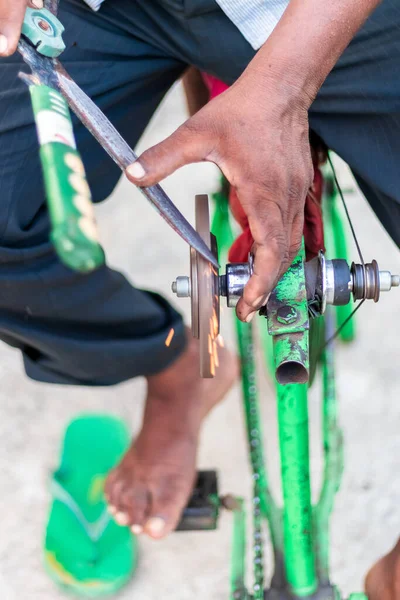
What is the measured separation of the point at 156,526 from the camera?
117 cm

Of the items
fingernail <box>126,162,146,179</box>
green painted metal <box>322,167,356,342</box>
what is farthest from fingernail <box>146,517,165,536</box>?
fingernail <box>126,162,146,179</box>

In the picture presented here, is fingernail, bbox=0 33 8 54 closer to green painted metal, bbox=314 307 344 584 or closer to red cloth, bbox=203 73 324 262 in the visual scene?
red cloth, bbox=203 73 324 262

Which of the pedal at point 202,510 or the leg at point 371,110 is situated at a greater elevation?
the leg at point 371,110

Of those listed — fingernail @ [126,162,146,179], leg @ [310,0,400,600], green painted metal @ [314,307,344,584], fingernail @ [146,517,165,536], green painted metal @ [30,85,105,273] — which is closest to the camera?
green painted metal @ [30,85,105,273]

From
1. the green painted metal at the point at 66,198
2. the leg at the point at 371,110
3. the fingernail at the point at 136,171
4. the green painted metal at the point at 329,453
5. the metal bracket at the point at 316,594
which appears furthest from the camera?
the green painted metal at the point at 329,453

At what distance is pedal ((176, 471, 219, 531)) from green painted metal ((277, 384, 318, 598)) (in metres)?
0.23

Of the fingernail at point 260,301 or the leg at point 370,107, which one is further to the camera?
the leg at point 370,107

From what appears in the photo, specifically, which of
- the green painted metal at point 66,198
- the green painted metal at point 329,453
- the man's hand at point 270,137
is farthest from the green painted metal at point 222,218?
the green painted metal at point 66,198

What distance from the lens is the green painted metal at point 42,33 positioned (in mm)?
626

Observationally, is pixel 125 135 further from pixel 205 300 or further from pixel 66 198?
pixel 66 198

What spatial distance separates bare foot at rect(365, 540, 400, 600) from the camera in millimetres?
912

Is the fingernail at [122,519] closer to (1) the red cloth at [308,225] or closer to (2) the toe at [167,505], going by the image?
(2) the toe at [167,505]

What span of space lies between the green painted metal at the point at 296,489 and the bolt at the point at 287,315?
22 centimetres

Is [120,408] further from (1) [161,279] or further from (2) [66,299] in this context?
(2) [66,299]
